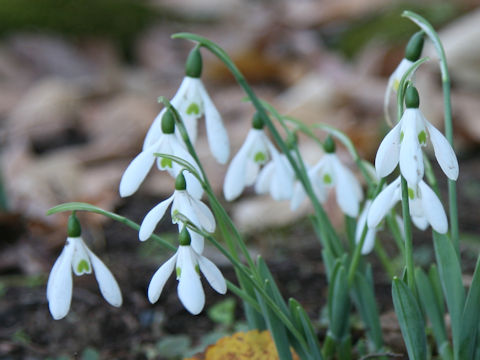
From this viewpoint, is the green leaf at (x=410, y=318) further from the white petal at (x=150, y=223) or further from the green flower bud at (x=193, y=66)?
the green flower bud at (x=193, y=66)

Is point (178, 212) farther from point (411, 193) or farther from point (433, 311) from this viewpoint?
point (433, 311)

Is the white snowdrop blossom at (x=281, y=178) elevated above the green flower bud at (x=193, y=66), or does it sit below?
below

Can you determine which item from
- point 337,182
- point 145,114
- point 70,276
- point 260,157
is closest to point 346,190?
point 337,182

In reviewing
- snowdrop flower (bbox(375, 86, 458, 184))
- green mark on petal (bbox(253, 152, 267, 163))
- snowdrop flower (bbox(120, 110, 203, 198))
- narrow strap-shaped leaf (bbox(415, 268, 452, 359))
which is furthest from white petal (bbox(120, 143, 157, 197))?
narrow strap-shaped leaf (bbox(415, 268, 452, 359))

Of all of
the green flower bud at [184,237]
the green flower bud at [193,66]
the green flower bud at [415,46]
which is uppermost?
the green flower bud at [193,66]

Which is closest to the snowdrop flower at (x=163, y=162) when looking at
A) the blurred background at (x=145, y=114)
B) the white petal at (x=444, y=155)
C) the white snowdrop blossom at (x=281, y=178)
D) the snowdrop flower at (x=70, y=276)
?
the snowdrop flower at (x=70, y=276)

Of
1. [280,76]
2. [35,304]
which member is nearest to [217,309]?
[35,304]
